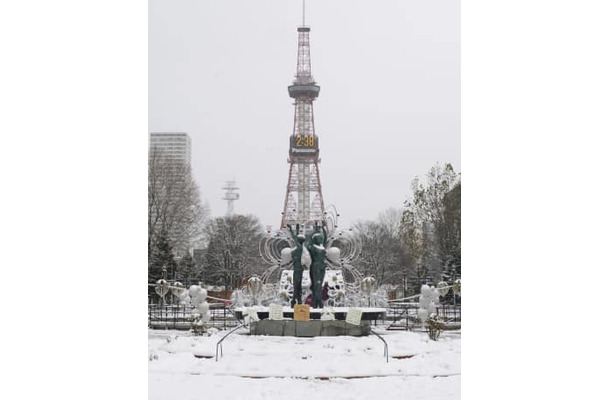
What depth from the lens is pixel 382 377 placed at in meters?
9.63

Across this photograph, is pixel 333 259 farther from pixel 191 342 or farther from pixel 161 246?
pixel 161 246

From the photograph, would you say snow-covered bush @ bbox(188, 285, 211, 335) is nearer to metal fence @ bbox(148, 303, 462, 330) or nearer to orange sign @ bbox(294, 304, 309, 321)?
metal fence @ bbox(148, 303, 462, 330)

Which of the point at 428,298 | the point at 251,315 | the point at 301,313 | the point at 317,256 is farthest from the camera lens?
the point at 317,256

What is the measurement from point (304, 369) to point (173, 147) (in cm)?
1436

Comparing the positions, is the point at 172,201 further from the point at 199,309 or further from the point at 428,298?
the point at 428,298

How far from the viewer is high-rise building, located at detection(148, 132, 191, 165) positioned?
20.5 meters

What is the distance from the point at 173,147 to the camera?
23500 millimetres

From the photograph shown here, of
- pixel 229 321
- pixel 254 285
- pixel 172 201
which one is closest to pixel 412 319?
pixel 254 285

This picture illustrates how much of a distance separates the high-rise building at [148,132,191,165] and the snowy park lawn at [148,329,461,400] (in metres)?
8.06

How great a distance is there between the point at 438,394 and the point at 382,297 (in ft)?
37.1

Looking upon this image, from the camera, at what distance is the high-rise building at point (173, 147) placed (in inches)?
807

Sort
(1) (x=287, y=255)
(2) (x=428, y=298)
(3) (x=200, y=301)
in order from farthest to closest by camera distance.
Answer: (1) (x=287, y=255) → (2) (x=428, y=298) → (3) (x=200, y=301)

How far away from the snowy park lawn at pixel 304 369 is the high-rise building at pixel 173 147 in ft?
26.5

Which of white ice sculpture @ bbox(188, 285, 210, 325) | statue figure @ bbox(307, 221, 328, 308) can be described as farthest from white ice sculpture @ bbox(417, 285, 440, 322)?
white ice sculpture @ bbox(188, 285, 210, 325)
